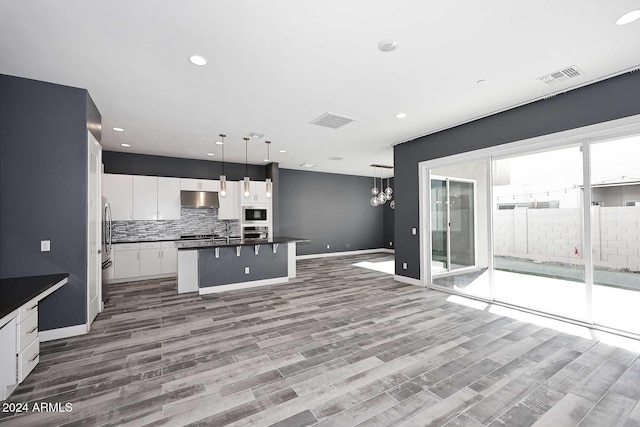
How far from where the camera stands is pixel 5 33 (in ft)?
7.98

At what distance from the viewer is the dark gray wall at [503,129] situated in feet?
10.6

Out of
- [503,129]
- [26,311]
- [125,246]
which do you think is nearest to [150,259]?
[125,246]

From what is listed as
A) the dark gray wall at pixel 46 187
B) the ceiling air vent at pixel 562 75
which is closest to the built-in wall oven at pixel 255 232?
the dark gray wall at pixel 46 187

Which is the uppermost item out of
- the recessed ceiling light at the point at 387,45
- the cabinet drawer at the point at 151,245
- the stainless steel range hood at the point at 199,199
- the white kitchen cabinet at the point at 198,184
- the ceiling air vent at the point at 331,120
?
the recessed ceiling light at the point at 387,45

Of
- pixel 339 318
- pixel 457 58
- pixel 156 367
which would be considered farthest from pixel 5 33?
pixel 339 318

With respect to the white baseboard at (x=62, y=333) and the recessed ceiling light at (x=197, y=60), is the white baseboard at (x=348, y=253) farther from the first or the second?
the recessed ceiling light at (x=197, y=60)

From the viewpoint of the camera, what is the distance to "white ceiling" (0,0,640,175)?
220 centimetres

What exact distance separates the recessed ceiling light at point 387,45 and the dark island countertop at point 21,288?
12.1 ft

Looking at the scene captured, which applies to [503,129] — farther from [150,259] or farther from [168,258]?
[150,259]

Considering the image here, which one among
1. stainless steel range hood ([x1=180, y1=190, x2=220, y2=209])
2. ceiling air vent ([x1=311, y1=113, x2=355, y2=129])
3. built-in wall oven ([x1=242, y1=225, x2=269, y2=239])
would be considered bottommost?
built-in wall oven ([x1=242, y1=225, x2=269, y2=239])

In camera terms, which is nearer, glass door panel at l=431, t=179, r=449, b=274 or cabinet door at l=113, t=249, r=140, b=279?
glass door panel at l=431, t=179, r=449, b=274

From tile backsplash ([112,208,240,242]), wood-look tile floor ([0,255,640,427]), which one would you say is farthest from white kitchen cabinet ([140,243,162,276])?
wood-look tile floor ([0,255,640,427])

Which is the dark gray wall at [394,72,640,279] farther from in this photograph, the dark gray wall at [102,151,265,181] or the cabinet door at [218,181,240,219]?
the dark gray wall at [102,151,265,181]

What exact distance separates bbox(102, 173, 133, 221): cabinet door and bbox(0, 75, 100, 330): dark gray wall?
314cm
